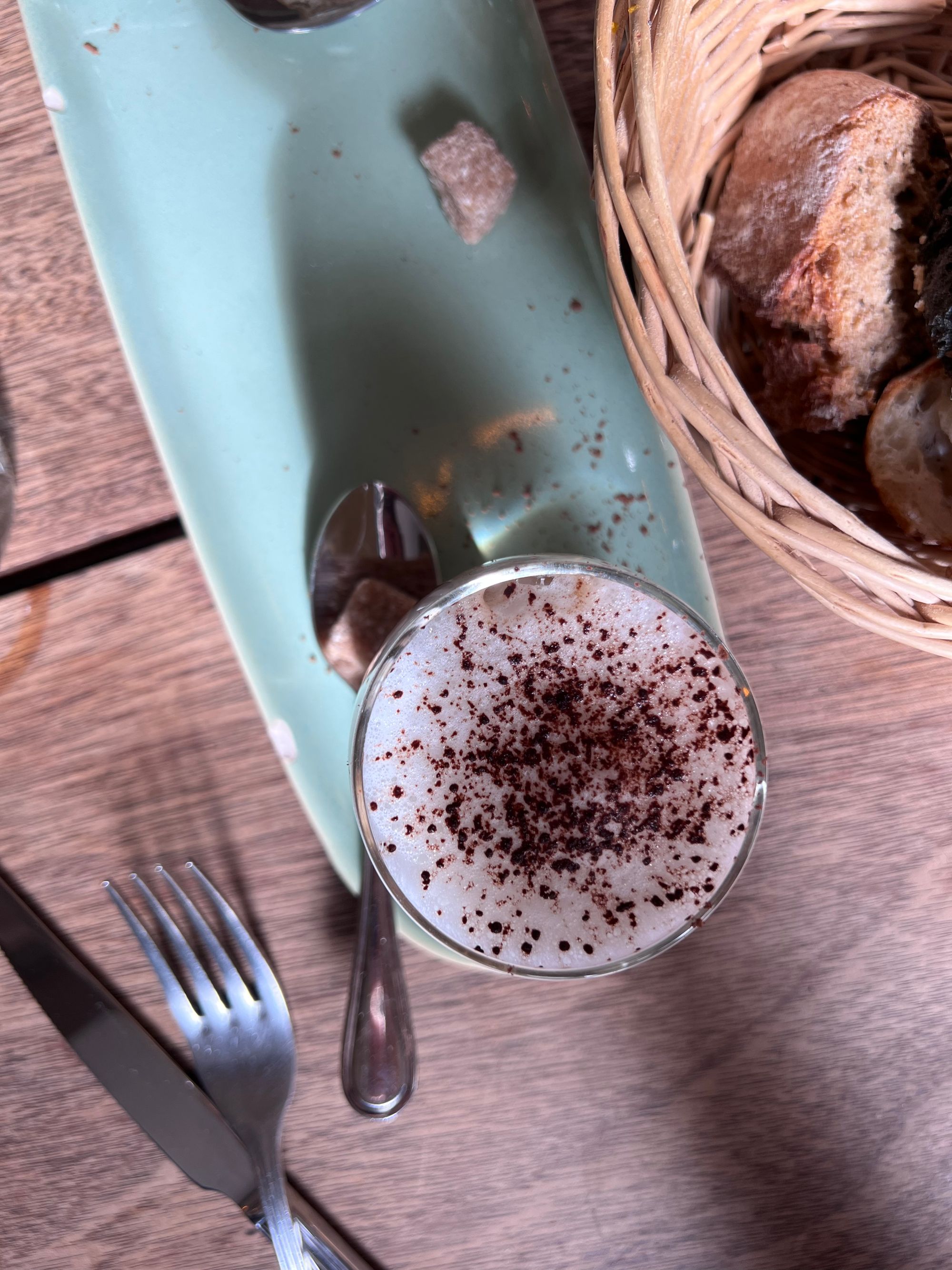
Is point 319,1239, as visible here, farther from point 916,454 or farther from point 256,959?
point 916,454

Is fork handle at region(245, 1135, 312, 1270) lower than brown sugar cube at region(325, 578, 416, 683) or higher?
lower

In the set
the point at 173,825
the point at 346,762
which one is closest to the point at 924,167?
the point at 346,762

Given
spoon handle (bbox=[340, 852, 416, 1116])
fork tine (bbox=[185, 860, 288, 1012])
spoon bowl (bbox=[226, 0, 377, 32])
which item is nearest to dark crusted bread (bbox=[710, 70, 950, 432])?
spoon bowl (bbox=[226, 0, 377, 32])

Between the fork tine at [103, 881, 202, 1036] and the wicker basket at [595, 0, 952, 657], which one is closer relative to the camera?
the wicker basket at [595, 0, 952, 657]

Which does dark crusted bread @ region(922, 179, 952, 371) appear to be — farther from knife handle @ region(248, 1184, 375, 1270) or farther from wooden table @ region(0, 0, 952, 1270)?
knife handle @ region(248, 1184, 375, 1270)

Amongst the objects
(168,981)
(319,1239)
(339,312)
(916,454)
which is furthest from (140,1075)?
(916,454)

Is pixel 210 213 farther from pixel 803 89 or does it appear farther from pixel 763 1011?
pixel 763 1011
